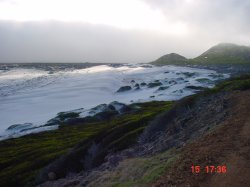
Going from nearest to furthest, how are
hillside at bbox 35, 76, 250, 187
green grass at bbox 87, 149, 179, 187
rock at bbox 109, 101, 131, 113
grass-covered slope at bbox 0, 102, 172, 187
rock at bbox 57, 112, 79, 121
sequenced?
hillside at bbox 35, 76, 250, 187 < green grass at bbox 87, 149, 179, 187 < grass-covered slope at bbox 0, 102, 172, 187 < rock at bbox 109, 101, 131, 113 < rock at bbox 57, 112, 79, 121

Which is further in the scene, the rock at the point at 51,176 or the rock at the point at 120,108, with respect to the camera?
the rock at the point at 120,108

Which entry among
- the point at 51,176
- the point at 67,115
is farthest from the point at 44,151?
the point at 67,115

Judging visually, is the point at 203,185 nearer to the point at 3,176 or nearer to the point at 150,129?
the point at 150,129

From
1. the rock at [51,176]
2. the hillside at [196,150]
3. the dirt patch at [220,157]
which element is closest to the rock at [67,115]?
the rock at [51,176]

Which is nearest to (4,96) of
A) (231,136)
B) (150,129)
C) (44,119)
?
(44,119)

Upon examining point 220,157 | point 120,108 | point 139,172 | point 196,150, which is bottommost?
point 120,108

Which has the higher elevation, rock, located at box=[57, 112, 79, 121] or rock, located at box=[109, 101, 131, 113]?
rock, located at box=[109, 101, 131, 113]

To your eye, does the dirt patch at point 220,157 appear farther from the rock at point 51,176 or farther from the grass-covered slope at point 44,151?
the rock at point 51,176

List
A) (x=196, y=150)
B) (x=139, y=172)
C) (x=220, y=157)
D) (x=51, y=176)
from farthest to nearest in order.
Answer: (x=51, y=176) → (x=139, y=172) → (x=196, y=150) → (x=220, y=157)

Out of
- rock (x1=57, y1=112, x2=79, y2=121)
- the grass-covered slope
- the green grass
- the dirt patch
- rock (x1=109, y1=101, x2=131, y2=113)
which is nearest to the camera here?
the dirt patch

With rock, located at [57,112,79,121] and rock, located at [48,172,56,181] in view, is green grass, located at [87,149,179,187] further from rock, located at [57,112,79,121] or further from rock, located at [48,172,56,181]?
rock, located at [57,112,79,121]

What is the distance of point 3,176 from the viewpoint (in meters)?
50.8

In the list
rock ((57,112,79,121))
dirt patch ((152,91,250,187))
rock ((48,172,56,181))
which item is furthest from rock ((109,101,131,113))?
dirt patch ((152,91,250,187))

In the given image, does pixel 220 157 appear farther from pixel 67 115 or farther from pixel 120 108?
pixel 67 115
